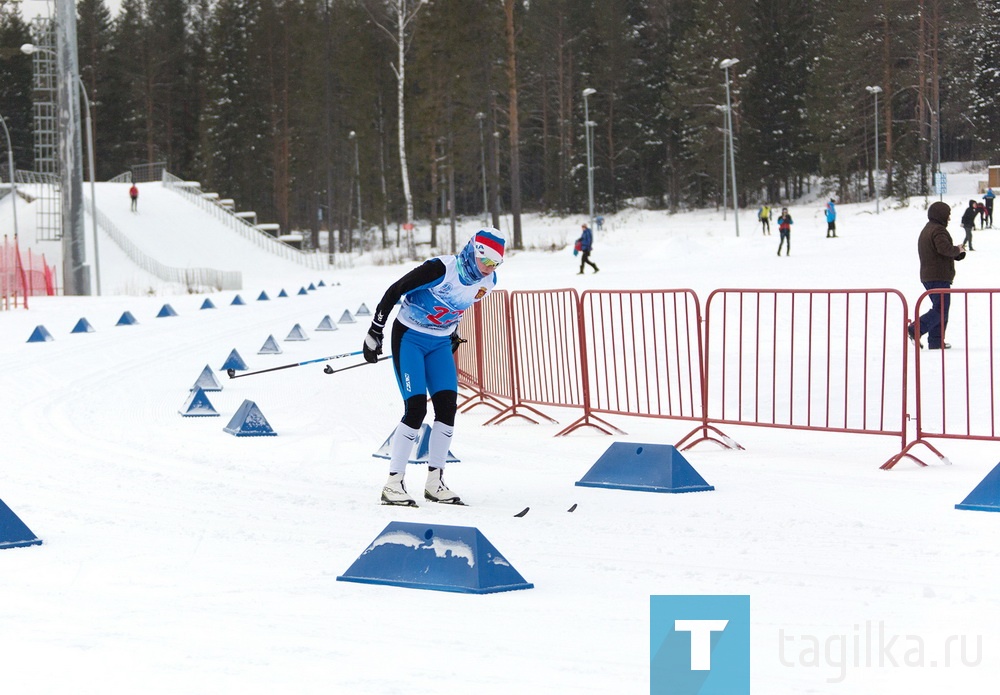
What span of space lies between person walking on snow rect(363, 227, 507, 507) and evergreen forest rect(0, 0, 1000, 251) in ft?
155

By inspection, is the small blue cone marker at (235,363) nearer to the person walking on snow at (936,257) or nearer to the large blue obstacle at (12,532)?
the person walking on snow at (936,257)

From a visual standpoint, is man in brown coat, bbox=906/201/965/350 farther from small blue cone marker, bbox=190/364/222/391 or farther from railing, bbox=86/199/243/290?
railing, bbox=86/199/243/290

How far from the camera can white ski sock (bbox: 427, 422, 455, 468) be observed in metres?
8.00

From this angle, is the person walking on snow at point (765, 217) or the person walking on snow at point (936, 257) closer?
the person walking on snow at point (936, 257)

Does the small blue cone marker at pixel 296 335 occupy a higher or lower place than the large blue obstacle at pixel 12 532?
higher

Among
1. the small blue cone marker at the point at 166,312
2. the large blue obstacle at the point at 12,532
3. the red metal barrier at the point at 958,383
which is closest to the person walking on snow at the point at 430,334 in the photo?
the large blue obstacle at the point at 12,532

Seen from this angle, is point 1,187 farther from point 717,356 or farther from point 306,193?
point 717,356

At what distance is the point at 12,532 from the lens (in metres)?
6.69

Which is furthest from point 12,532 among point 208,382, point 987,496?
point 208,382

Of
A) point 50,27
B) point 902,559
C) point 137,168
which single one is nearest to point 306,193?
point 137,168

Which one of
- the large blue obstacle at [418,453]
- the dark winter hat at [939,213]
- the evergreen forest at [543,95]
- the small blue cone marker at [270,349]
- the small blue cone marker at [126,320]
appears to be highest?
the evergreen forest at [543,95]

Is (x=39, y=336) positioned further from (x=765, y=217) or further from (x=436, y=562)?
(x=765, y=217)

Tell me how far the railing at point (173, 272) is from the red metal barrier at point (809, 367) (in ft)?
83.0

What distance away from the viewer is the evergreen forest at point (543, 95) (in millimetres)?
63750
